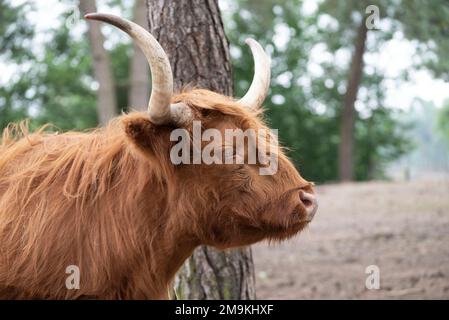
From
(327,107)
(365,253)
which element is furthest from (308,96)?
(365,253)

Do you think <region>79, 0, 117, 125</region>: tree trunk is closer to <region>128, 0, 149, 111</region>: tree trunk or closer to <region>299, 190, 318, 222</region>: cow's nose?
<region>128, 0, 149, 111</region>: tree trunk

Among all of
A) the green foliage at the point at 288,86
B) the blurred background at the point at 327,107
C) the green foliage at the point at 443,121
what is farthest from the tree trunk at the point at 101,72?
the green foliage at the point at 443,121

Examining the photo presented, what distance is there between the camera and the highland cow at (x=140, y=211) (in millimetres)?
3578

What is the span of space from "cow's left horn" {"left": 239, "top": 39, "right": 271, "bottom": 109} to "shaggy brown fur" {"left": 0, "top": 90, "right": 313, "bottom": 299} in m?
0.29

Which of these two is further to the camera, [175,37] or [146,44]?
[175,37]

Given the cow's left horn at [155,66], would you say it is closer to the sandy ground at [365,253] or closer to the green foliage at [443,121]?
the sandy ground at [365,253]

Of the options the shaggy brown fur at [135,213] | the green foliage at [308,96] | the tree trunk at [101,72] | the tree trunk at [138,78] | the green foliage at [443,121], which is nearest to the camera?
the shaggy brown fur at [135,213]

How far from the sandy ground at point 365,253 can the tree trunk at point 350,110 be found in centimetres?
840

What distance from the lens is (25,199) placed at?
3.80 m

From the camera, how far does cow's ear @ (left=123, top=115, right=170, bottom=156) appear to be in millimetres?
3479
